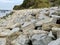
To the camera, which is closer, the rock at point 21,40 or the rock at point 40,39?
the rock at point 40,39

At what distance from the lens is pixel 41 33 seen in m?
5.55

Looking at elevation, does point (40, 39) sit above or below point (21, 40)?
above

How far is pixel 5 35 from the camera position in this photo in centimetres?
647

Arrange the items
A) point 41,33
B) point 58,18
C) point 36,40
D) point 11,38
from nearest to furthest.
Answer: point 36,40
point 41,33
point 11,38
point 58,18

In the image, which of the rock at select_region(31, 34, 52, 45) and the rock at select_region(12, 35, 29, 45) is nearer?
the rock at select_region(31, 34, 52, 45)

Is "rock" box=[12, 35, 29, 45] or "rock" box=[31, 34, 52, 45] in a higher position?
"rock" box=[31, 34, 52, 45]

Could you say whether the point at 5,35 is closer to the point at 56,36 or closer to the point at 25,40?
the point at 25,40

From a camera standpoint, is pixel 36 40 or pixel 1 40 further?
pixel 1 40

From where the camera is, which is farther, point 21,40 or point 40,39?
point 21,40

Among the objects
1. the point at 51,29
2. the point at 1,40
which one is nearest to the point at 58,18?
the point at 51,29

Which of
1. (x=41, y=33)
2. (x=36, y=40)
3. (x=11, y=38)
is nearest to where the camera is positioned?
(x=36, y=40)

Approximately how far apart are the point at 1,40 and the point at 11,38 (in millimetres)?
471

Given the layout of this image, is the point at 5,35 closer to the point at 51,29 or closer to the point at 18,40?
the point at 18,40

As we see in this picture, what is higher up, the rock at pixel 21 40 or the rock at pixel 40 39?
the rock at pixel 40 39
